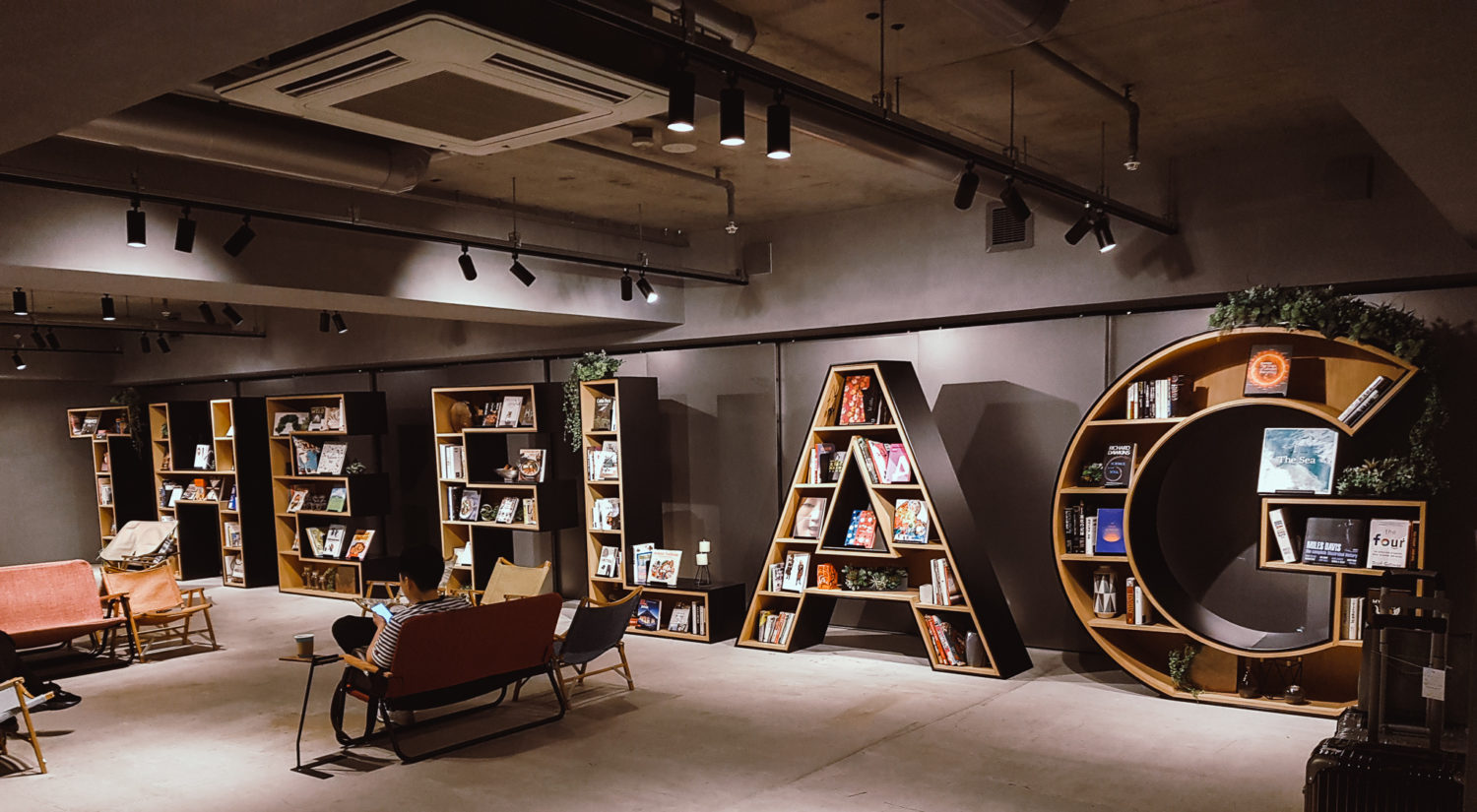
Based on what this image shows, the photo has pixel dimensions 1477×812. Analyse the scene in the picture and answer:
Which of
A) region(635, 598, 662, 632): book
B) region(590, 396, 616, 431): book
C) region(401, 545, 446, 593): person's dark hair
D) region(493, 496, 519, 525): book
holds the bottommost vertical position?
region(635, 598, 662, 632): book

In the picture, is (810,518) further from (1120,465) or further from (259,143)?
(259,143)

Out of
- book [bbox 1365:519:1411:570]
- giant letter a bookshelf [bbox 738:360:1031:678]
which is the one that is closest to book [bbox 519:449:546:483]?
giant letter a bookshelf [bbox 738:360:1031:678]

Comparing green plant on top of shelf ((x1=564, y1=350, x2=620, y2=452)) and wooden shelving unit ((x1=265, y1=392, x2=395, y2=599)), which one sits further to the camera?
wooden shelving unit ((x1=265, y1=392, x2=395, y2=599))

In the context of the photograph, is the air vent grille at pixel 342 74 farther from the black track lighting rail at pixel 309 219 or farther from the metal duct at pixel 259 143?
the black track lighting rail at pixel 309 219

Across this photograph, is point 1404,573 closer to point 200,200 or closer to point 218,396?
point 200,200

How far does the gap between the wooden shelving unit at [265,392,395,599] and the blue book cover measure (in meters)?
7.89

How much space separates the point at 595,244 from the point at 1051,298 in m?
3.81

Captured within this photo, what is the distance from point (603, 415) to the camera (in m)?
9.02

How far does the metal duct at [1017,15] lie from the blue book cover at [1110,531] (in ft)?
13.5

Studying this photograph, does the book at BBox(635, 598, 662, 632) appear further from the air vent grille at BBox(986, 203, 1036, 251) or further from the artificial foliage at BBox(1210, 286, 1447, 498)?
the artificial foliage at BBox(1210, 286, 1447, 498)

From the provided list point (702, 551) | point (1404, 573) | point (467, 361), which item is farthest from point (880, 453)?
point (467, 361)

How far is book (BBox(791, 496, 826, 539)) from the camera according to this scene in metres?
7.60

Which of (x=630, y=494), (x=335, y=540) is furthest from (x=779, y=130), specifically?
(x=335, y=540)

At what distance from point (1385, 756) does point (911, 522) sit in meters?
3.66
